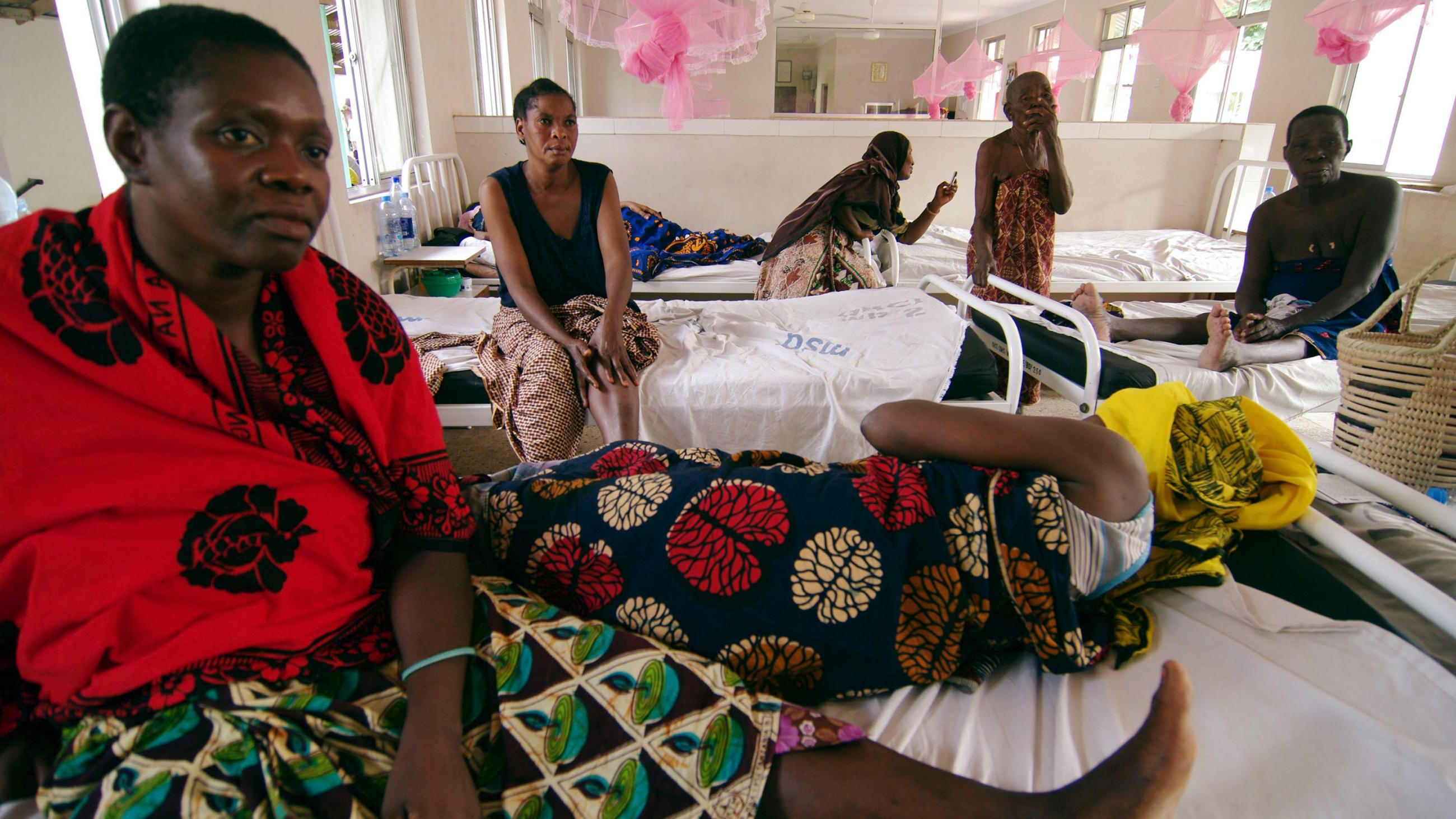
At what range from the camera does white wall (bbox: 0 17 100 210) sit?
242 cm

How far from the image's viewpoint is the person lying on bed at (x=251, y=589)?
2.65ft

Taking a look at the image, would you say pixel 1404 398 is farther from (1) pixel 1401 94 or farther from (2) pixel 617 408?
(1) pixel 1401 94

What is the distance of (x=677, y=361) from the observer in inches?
101

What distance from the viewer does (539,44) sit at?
7.84 m

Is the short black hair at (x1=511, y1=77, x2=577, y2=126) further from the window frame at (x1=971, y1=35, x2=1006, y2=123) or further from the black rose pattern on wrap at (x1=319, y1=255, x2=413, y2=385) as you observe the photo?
the window frame at (x1=971, y1=35, x2=1006, y2=123)

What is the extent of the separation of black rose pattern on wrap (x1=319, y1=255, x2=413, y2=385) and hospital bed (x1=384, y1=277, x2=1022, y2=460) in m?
1.17

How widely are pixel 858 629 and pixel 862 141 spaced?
16.3 ft

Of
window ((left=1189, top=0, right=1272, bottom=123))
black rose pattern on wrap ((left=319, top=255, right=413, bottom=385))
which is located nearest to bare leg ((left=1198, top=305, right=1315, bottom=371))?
black rose pattern on wrap ((left=319, top=255, right=413, bottom=385))

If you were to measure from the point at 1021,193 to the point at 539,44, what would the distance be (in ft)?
21.0

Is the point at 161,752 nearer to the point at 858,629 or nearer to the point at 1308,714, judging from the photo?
the point at 858,629

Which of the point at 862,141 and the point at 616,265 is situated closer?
the point at 616,265

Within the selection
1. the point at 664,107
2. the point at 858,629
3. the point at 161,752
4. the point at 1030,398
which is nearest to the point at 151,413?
the point at 161,752

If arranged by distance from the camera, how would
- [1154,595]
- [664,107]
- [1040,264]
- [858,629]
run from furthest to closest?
1. [664,107]
2. [1040,264]
3. [1154,595]
4. [858,629]

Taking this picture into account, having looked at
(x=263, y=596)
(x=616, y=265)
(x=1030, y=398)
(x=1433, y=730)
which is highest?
(x=616, y=265)
